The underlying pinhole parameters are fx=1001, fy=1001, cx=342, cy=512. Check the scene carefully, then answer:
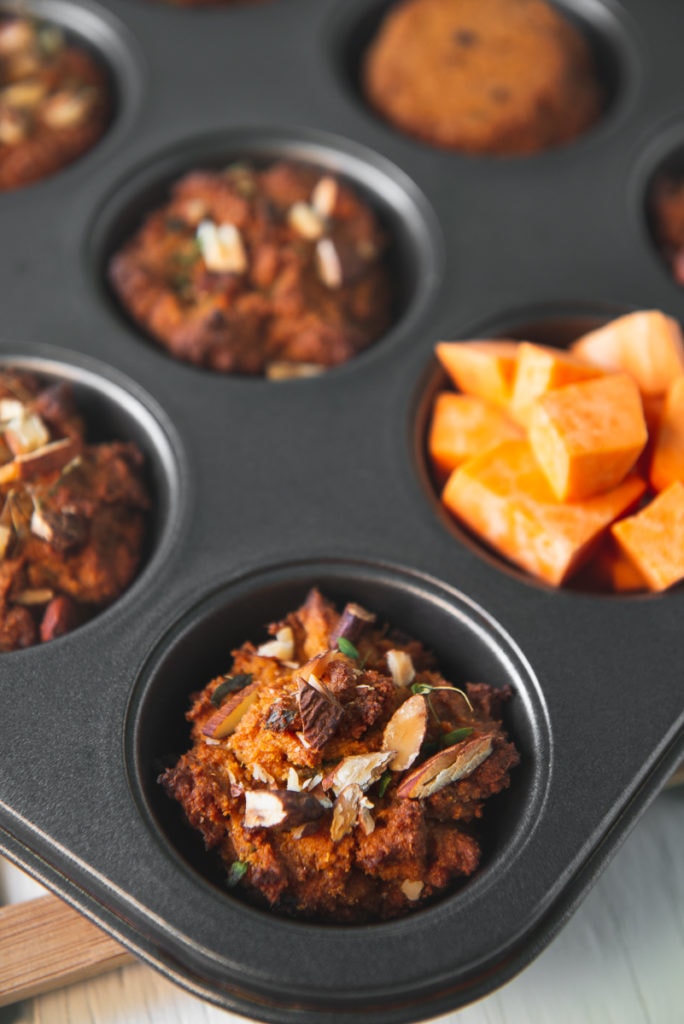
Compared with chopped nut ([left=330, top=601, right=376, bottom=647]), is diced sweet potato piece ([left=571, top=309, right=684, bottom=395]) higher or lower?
higher

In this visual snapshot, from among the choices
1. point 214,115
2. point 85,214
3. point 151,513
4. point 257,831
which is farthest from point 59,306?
point 257,831

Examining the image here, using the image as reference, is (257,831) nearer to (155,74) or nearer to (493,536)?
(493,536)

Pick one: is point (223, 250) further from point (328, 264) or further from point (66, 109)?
point (66, 109)

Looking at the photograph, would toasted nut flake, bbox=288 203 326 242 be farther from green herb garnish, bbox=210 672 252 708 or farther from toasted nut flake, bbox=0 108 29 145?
green herb garnish, bbox=210 672 252 708

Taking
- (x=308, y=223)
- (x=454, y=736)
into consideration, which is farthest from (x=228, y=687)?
(x=308, y=223)

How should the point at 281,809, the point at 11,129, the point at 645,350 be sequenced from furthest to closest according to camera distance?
the point at 11,129 → the point at 645,350 → the point at 281,809

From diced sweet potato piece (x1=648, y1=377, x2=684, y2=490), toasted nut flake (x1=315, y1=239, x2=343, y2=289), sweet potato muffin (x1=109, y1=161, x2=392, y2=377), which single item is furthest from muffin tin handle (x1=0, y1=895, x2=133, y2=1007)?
toasted nut flake (x1=315, y1=239, x2=343, y2=289)

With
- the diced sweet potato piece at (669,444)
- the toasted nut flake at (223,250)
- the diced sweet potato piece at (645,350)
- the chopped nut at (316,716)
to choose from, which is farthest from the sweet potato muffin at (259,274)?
the chopped nut at (316,716)
